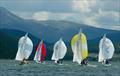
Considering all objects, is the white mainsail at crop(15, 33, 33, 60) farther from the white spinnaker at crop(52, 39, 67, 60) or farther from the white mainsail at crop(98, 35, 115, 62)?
the white mainsail at crop(98, 35, 115, 62)

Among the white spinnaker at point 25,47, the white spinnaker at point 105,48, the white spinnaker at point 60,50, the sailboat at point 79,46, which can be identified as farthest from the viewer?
the white spinnaker at point 60,50

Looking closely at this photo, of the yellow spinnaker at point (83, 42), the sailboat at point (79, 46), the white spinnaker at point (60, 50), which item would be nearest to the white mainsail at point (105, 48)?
the white spinnaker at point (60, 50)

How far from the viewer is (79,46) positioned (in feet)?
498

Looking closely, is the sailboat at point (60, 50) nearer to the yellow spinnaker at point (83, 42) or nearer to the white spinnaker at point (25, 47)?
the white spinnaker at point (25, 47)

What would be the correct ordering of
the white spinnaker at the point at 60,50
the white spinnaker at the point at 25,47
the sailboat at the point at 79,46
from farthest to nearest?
1. the white spinnaker at the point at 60,50
2. the white spinnaker at the point at 25,47
3. the sailboat at the point at 79,46

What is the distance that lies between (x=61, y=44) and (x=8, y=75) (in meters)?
84.4

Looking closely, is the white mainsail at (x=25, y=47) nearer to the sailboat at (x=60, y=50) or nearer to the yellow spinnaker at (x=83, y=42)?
the sailboat at (x=60, y=50)

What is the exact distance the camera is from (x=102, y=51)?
176125 millimetres

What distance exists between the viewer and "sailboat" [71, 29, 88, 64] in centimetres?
15100

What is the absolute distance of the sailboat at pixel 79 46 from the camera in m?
151

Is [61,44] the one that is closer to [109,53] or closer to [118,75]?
[109,53]

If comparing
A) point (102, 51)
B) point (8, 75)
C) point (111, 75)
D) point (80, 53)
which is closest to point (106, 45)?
point (102, 51)

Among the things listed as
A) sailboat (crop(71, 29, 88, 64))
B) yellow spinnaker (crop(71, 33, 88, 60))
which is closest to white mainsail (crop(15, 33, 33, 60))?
sailboat (crop(71, 29, 88, 64))

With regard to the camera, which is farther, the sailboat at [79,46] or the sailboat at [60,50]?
the sailboat at [60,50]
